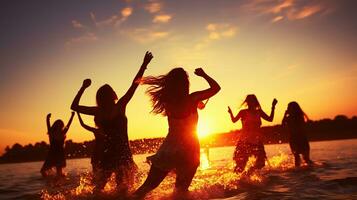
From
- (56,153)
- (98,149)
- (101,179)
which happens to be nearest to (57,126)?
(56,153)

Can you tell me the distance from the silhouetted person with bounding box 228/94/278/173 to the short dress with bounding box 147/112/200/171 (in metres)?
4.65

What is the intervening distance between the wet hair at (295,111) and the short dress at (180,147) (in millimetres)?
8273

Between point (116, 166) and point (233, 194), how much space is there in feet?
7.62

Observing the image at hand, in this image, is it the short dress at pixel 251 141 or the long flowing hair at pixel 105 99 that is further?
the short dress at pixel 251 141

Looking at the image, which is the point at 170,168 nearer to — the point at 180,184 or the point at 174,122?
the point at 180,184

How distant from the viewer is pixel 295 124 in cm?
1331

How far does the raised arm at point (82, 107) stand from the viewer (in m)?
6.35

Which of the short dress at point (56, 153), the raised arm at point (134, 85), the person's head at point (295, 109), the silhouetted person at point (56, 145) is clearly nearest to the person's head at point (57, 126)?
the silhouetted person at point (56, 145)

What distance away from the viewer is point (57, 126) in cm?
1416

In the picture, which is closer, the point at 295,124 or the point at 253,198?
the point at 253,198

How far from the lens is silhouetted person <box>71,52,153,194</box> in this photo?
6387mm

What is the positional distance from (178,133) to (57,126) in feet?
31.5

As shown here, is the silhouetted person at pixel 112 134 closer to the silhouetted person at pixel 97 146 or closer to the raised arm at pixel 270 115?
the silhouetted person at pixel 97 146

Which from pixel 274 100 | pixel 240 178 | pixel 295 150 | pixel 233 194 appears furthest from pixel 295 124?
pixel 233 194
